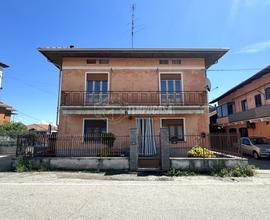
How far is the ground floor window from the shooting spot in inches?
592

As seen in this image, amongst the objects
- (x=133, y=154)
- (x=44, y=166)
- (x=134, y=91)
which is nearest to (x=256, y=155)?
(x=134, y=91)

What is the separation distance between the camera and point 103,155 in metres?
11.4

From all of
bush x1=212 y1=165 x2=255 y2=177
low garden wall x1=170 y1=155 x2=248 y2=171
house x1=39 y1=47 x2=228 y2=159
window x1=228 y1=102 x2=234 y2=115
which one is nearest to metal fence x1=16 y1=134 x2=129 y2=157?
house x1=39 y1=47 x2=228 y2=159

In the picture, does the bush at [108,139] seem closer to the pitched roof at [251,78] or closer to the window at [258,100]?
the pitched roof at [251,78]

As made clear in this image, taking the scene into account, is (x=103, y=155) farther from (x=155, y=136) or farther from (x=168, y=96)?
(x=168, y=96)

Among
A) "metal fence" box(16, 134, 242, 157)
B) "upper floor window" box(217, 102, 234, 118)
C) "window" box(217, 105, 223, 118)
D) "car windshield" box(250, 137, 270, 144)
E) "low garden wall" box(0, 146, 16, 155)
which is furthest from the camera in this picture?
"window" box(217, 105, 223, 118)

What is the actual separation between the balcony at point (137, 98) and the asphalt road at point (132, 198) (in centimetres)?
689

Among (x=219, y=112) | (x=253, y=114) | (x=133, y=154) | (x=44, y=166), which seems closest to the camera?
(x=133, y=154)

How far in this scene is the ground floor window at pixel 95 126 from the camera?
1503 centimetres

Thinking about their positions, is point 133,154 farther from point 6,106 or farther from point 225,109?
point 6,106

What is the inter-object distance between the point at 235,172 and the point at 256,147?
8.51 m

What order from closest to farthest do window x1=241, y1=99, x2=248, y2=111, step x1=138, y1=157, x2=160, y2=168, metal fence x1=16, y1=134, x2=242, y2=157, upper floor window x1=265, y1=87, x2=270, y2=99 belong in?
step x1=138, y1=157, x2=160, y2=168, metal fence x1=16, y1=134, x2=242, y2=157, upper floor window x1=265, y1=87, x2=270, y2=99, window x1=241, y1=99, x2=248, y2=111

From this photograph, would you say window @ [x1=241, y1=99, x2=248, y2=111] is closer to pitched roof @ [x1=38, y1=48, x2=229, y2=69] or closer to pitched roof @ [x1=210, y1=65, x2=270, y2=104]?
pitched roof @ [x1=210, y1=65, x2=270, y2=104]

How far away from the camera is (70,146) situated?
13.4 m
